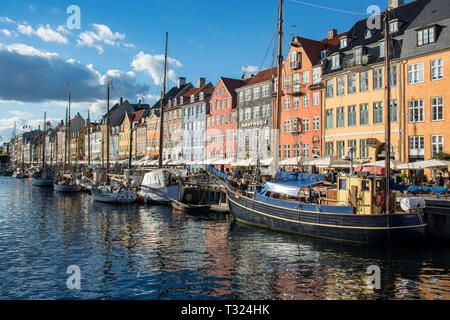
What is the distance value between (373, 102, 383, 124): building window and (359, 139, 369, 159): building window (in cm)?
243

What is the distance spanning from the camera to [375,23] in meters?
42.1

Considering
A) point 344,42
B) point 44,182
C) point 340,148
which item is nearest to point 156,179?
point 340,148

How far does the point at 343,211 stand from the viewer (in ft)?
76.8

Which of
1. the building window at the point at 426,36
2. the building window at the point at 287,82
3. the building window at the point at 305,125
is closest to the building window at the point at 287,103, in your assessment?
the building window at the point at 287,82

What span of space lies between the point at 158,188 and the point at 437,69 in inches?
1161

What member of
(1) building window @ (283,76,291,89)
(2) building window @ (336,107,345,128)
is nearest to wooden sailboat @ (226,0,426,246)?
(2) building window @ (336,107,345,128)

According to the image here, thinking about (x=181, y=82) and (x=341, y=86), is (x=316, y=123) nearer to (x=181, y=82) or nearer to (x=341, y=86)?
(x=341, y=86)

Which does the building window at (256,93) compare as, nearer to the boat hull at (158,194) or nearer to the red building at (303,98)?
the red building at (303,98)

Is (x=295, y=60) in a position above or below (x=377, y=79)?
above

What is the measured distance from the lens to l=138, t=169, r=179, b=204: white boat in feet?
142

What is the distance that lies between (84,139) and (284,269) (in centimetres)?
12457

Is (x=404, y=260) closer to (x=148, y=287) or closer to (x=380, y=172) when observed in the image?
(x=380, y=172)

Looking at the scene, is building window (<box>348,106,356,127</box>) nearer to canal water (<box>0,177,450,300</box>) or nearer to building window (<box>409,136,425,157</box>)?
building window (<box>409,136,425,157</box>)

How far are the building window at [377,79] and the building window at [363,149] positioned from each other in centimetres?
560
